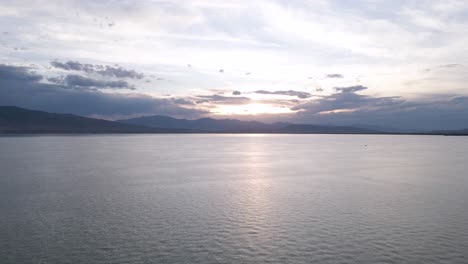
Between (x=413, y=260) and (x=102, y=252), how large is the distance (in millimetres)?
14936

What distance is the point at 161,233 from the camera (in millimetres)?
21266

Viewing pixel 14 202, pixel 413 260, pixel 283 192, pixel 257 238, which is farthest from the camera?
pixel 283 192

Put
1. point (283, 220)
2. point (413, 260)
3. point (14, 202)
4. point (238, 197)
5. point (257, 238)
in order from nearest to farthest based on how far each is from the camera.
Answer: point (413, 260)
point (257, 238)
point (283, 220)
point (14, 202)
point (238, 197)

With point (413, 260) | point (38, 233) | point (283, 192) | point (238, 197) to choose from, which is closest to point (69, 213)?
point (38, 233)

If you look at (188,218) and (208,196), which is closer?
(188,218)

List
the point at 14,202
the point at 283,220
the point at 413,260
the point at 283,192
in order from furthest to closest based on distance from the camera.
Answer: the point at 283,192 < the point at 14,202 < the point at 283,220 < the point at 413,260

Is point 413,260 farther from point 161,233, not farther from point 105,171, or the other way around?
point 105,171

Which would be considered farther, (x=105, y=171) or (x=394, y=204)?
(x=105, y=171)

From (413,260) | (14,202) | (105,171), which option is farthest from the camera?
(105,171)

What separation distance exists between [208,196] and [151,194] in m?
5.24

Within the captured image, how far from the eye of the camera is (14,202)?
29016 millimetres

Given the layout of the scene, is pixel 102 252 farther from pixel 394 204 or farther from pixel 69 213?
pixel 394 204

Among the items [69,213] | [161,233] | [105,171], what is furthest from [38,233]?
[105,171]

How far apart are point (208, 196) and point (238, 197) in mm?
2734
